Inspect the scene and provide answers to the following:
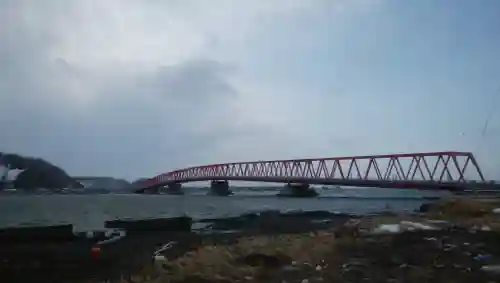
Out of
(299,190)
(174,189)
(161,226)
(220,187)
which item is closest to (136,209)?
(161,226)

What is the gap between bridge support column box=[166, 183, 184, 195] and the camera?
487ft

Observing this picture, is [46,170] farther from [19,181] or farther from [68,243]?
[68,243]

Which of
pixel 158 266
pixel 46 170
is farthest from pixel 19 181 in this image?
pixel 158 266

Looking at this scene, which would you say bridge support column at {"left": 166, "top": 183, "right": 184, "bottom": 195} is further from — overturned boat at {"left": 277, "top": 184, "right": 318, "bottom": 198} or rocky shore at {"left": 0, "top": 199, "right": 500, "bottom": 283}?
rocky shore at {"left": 0, "top": 199, "right": 500, "bottom": 283}

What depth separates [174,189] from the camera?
150m

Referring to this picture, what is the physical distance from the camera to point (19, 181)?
162375 millimetres

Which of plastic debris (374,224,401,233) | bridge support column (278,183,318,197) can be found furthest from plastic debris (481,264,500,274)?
bridge support column (278,183,318,197)

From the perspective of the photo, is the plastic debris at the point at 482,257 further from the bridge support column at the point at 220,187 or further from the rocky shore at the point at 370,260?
the bridge support column at the point at 220,187

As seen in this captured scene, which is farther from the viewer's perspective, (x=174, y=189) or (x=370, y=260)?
(x=174, y=189)

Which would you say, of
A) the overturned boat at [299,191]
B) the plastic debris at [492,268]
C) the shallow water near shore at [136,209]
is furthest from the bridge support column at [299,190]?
the plastic debris at [492,268]

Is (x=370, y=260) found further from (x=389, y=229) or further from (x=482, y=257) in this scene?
(x=482, y=257)

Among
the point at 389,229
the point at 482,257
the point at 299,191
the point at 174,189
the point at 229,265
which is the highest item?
the point at 174,189

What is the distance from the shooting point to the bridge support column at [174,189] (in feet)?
487

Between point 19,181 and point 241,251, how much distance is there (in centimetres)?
17065
